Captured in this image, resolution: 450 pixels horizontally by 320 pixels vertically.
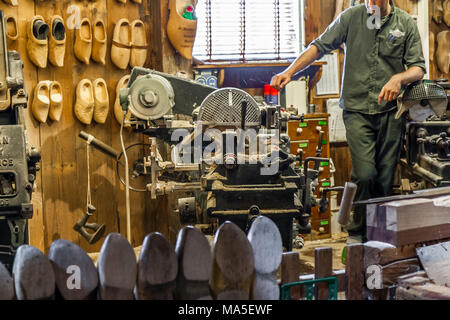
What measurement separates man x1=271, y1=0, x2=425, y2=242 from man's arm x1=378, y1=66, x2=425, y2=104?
8 cm

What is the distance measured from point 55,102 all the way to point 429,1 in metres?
4.48

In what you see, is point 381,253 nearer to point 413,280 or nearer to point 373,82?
point 413,280

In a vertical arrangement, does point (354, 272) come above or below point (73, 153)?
below

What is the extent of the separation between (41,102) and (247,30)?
2779mm

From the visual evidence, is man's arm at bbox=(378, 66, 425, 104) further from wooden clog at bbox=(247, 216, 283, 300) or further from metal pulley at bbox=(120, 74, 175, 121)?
wooden clog at bbox=(247, 216, 283, 300)

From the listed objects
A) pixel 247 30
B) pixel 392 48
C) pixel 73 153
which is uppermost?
pixel 247 30

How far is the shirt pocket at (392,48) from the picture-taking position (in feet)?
10.7

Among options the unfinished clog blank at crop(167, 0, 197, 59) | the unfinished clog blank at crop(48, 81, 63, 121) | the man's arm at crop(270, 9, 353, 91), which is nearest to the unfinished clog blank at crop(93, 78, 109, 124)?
the unfinished clog blank at crop(48, 81, 63, 121)

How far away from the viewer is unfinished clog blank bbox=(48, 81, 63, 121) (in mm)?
4016

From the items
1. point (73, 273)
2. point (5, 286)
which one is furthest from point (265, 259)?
point (5, 286)

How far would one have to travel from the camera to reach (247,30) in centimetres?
588

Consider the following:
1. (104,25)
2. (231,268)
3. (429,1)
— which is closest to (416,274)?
(231,268)

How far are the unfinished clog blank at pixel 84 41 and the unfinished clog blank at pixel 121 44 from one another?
0.24m

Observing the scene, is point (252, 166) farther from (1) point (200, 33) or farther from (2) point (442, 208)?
(1) point (200, 33)
